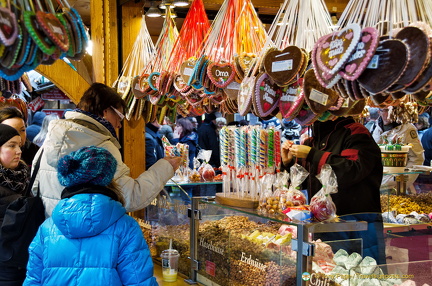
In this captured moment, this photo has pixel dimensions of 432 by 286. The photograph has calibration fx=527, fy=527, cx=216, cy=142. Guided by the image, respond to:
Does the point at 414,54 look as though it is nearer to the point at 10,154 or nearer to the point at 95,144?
the point at 95,144

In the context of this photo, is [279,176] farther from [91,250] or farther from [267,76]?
[91,250]

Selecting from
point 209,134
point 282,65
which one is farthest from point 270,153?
point 209,134

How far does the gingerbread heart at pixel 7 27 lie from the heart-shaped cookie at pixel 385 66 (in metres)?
1.00

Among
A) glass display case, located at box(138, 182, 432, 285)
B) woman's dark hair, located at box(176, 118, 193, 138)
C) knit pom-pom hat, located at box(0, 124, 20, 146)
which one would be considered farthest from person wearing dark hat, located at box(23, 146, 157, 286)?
woman's dark hair, located at box(176, 118, 193, 138)

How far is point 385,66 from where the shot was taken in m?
1.56

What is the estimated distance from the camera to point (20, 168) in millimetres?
3316

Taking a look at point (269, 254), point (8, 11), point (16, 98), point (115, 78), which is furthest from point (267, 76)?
point (16, 98)

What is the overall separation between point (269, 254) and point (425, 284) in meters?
0.70

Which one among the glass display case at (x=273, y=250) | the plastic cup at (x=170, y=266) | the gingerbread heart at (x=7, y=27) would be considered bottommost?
the plastic cup at (x=170, y=266)

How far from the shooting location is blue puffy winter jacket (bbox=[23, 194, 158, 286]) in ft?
7.33

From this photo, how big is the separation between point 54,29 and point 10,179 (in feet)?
6.55

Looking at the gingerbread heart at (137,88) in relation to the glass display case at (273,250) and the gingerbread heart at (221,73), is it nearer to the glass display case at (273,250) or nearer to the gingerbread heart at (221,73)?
the glass display case at (273,250)

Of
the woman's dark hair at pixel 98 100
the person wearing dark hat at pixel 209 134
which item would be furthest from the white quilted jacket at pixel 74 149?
the person wearing dark hat at pixel 209 134

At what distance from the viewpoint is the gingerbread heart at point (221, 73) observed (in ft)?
9.32
